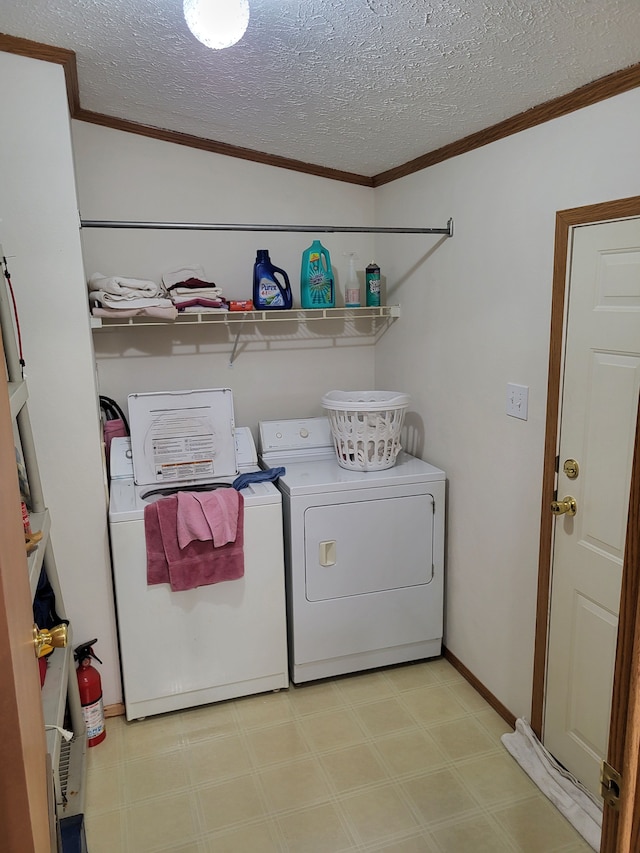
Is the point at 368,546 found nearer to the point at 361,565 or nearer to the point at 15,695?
the point at 361,565

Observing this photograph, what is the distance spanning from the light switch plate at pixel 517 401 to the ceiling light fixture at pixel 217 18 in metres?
1.39

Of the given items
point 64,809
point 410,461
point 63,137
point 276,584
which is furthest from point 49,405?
point 410,461

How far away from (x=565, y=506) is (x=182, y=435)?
5.12 ft

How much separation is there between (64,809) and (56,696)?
0.42 m

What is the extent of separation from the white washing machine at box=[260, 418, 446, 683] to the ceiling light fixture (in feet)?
5.15

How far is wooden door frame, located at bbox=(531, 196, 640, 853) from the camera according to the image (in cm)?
77

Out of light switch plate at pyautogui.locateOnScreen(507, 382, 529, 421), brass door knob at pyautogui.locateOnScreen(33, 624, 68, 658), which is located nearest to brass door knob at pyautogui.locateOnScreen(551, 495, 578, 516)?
light switch plate at pyautogui.locateOnScreen(507, 382, 529, 421)

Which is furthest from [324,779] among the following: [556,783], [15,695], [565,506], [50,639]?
[15,695]

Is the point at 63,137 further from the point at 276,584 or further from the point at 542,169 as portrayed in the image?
the point at 276,584

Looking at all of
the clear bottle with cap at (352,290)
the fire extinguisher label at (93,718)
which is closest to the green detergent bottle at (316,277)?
the clear bottle with cap at (352,290)

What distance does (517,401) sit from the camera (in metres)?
2.23

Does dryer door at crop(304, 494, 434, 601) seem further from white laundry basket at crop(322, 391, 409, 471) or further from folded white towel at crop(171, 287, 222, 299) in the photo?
folded white towel at crop(171, 287, 222, 299)

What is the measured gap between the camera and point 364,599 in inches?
105

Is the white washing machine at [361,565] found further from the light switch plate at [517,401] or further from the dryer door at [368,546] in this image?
the light switch plate at [517,401]
